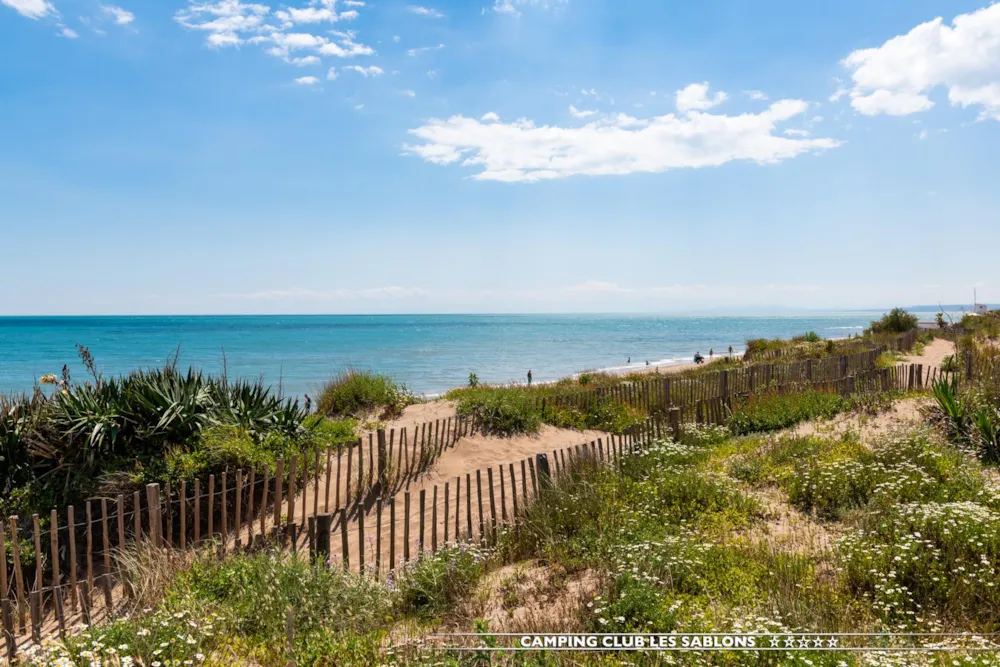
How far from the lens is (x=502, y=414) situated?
12.5 m

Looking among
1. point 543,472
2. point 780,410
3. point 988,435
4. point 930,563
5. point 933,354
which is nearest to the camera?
point 930,563

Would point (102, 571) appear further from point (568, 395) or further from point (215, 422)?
point (568, 395)

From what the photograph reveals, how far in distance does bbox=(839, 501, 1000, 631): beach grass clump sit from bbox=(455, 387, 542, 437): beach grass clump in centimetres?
766

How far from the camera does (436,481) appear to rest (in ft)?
32.4

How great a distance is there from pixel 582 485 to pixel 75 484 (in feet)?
22.0

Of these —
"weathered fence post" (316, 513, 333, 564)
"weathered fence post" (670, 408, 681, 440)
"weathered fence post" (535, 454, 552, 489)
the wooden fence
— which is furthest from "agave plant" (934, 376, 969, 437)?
"weathered fence post" (316, 513, 333, 564)

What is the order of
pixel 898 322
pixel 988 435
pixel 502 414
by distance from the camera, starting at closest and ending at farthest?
pixel 988 435 → pixel 502 414 → pixel 898 322

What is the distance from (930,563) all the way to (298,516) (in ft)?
23.5

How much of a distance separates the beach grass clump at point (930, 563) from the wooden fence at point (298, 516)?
3.45 m

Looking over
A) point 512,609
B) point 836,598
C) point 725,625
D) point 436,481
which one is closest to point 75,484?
point 436,481

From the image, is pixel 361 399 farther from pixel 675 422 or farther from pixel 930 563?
pixel 930 563

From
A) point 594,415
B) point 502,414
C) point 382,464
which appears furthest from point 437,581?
point 594,415

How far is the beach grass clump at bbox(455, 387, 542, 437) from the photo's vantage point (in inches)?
486

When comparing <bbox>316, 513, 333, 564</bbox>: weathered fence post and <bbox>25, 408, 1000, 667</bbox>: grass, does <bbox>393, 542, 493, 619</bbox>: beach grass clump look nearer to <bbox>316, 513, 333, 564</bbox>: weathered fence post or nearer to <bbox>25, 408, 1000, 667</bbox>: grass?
<bbox>25, 408, 1000, 667</bbox>: grass
